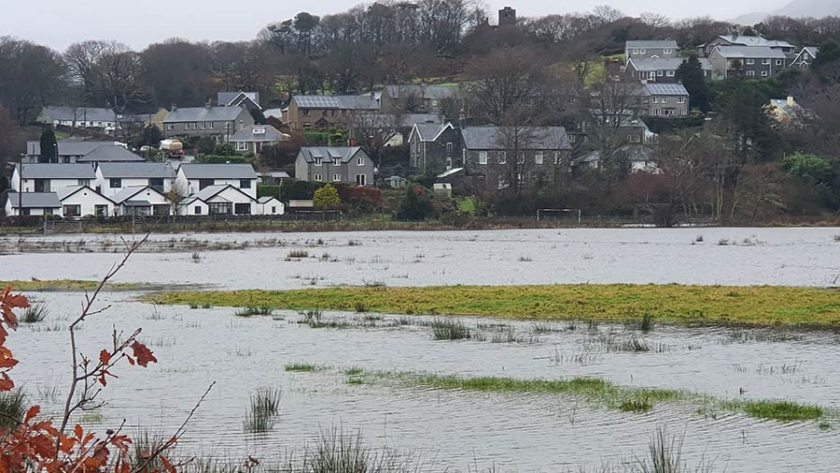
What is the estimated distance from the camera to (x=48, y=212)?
9619 cm

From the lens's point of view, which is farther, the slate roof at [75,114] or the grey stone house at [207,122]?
the slate roof at [75,114]

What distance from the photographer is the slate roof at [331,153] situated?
110m

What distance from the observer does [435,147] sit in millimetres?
117062

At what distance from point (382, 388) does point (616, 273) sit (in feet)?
84.7

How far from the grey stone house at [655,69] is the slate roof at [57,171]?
2677 inches

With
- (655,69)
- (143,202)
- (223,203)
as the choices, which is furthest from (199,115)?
(655,69)

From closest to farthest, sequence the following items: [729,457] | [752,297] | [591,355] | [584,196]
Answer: [729,457], [591,355], [752,297], [584,196]

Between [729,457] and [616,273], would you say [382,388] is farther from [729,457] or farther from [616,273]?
[616,273]

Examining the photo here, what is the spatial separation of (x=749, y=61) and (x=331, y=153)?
6934 cm

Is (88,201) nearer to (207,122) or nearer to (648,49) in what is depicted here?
(207,122)

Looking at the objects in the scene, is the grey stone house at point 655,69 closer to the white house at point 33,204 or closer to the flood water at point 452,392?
the white house at point 33,204

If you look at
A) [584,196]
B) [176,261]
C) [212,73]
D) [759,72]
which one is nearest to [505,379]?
[176,261]

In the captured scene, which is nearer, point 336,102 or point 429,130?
point 429,130

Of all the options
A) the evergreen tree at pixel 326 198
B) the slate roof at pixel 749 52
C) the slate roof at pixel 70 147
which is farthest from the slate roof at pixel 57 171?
the slate roof at pixel 749 52
